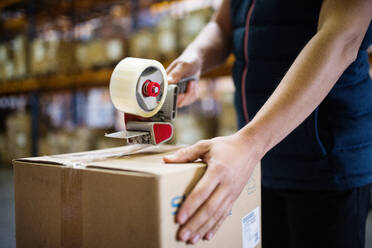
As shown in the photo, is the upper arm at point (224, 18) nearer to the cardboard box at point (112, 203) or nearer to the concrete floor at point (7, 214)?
the cardboard box at point (112, 203)

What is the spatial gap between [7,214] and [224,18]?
1131 mm

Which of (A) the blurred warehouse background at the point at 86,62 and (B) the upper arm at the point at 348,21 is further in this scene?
(A) the blurred warehouse background at the point at 86,62

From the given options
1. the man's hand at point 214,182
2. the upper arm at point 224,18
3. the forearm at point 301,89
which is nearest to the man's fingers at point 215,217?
the man's hand at point 214,182

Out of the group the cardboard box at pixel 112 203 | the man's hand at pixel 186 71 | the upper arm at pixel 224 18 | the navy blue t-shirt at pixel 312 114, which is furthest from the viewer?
the upper arm at pixel 224 18

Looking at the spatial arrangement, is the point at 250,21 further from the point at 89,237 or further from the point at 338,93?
the point at 89,237

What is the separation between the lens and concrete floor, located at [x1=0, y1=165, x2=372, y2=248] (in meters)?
0.80

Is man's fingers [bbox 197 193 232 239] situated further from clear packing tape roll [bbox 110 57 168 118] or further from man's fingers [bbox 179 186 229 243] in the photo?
clear packing tape roll [bbox 110 57 168 118]

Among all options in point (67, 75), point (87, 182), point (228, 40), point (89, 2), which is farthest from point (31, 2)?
point (87, 182)

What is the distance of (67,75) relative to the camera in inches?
133

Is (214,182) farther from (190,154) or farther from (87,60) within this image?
(87,60)

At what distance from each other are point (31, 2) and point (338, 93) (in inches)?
172

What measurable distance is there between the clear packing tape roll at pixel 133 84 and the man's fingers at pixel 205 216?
259 mm

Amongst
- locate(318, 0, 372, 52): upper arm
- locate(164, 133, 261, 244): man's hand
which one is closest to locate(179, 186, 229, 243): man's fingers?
locate(164, 133, 261, 244): man's hand

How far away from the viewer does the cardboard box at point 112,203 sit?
51 centimetres
